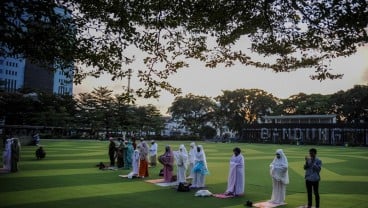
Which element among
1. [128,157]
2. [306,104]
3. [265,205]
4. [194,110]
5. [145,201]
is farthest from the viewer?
[194,110]

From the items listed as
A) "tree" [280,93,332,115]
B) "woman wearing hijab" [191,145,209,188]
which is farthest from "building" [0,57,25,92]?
"woman wearing hijab" [191,145,209,188]

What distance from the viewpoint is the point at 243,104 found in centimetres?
8762

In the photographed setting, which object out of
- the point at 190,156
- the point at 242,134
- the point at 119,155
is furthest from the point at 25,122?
the point at 190,156

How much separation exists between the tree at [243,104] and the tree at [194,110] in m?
4.63

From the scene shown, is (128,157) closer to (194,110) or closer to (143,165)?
(143,165)

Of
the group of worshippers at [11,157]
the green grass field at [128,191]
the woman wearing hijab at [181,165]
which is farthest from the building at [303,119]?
the group of worshippers at [11,157]

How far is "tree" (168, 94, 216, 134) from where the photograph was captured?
92.6 metres

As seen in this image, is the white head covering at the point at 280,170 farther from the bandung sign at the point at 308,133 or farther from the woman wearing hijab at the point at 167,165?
the bandung sign at the point at 308,133

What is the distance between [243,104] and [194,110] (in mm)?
12733

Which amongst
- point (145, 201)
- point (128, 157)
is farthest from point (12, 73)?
point (145, 201)

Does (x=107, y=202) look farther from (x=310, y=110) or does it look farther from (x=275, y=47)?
(x=310, y=110)

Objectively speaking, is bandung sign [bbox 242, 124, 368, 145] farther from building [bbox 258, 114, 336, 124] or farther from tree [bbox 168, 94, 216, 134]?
tree [bbox 168, 94, 216, 134]

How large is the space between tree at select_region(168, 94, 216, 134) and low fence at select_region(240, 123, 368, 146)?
42.1 ft

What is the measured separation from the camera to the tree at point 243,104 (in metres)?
86.6
